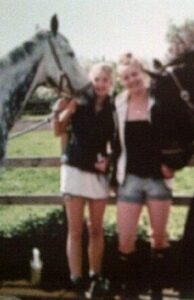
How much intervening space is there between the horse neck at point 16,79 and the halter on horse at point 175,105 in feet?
1.83

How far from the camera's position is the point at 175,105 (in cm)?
198

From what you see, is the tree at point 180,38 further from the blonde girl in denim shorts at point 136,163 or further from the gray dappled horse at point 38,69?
the gray dappled horse at point 38,69

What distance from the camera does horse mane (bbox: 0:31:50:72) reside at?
2.22m

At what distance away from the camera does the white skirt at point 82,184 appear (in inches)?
82.7

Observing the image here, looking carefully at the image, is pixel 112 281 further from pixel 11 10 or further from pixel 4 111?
pixel 11 10

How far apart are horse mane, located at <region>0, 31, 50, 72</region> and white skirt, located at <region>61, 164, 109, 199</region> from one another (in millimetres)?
498

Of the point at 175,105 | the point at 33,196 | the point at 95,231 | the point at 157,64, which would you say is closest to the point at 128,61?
the point at 157,64

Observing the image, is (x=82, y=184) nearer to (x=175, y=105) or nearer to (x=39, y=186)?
(x=175, y=105)

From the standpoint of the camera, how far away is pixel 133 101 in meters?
2.02

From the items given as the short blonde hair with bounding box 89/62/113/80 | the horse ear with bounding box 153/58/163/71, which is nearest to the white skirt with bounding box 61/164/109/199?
the short blonde hair with bounding box 89/62/113/80

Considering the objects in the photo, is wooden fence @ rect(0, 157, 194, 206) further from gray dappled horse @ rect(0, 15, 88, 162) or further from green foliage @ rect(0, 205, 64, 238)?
gray dappled horse @ rect(0, 15, 88, 162)

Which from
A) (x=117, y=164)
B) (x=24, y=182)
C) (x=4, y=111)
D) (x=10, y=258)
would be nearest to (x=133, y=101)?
(x=117, y=164)

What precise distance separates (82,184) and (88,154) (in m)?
0.12

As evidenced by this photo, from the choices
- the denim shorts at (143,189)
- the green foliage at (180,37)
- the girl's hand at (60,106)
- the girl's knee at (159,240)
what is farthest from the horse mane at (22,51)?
the girl's knee at (159,240)
